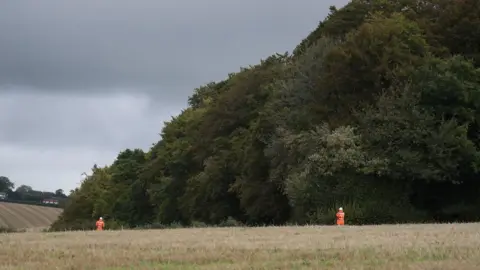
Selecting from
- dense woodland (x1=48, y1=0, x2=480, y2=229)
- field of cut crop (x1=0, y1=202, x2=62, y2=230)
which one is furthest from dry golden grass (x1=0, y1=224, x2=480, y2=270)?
field of cut crop (x1=0, y1=202, x2=62, y2=230)

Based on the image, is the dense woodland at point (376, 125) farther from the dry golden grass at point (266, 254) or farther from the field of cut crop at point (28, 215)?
the field of cut crop at point (28, 215)

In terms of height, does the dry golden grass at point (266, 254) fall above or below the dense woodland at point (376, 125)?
below

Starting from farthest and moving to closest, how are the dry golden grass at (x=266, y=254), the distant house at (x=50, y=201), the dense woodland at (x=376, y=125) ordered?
1. the distant house at (x=50, y=201)
2. the dense woodland at (x=376, y=125)
3. the dry golden grass at (x=266, y=254)

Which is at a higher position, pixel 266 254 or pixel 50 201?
pixel 50 201

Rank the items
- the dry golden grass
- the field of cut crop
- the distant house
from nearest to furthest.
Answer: the dry golden grass, the field of cut crop, the distant house

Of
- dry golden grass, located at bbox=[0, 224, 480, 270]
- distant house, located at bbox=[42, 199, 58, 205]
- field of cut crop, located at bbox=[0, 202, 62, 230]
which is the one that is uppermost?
distant house, located at bbox=[42, 199, 58, 205]

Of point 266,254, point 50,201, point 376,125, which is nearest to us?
point 266,254

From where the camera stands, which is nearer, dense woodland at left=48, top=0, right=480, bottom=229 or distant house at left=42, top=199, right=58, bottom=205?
dense woodland at left=48, top=0, right=480, bottom=229

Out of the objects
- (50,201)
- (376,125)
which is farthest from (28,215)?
(376,125)

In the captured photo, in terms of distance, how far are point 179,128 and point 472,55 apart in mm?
51065

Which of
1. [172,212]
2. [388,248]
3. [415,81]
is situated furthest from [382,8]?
[388,248]

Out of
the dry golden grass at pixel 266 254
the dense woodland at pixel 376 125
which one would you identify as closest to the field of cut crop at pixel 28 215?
the dense woodland at pixel 376 125

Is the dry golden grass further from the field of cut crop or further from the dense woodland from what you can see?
the field of cut crop

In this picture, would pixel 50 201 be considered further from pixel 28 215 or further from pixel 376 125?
pixel 376 125
